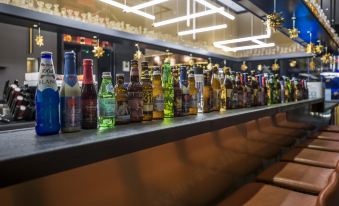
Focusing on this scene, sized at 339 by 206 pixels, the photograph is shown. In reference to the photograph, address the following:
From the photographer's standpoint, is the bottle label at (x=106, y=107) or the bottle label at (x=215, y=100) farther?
the bottle label at (x=215, y=100)

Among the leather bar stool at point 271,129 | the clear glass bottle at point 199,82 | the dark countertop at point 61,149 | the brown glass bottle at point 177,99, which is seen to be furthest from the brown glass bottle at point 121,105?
the leather bar stool at point 271,129

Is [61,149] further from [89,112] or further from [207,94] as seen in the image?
[207,94]

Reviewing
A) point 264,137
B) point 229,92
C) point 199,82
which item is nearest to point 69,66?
point 199,82

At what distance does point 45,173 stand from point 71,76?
366mm

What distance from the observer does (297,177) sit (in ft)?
5.60

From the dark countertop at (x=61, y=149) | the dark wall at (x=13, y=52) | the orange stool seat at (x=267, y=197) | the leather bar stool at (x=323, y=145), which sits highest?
the dark wall at (x=13, y=52)

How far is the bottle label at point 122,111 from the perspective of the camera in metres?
1.05

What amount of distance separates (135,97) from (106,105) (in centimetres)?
13

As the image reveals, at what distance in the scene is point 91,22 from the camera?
13.6ft

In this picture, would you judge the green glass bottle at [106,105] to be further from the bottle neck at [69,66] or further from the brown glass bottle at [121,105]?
the bottle neck at [69,66]

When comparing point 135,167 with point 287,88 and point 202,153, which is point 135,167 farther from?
point 287,88

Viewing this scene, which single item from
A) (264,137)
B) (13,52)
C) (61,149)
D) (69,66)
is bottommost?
(264,137)

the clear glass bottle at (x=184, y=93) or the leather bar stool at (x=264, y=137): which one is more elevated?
the clear glass bottle at (x=184, y=93)

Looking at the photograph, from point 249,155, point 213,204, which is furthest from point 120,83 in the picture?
point 249,155
